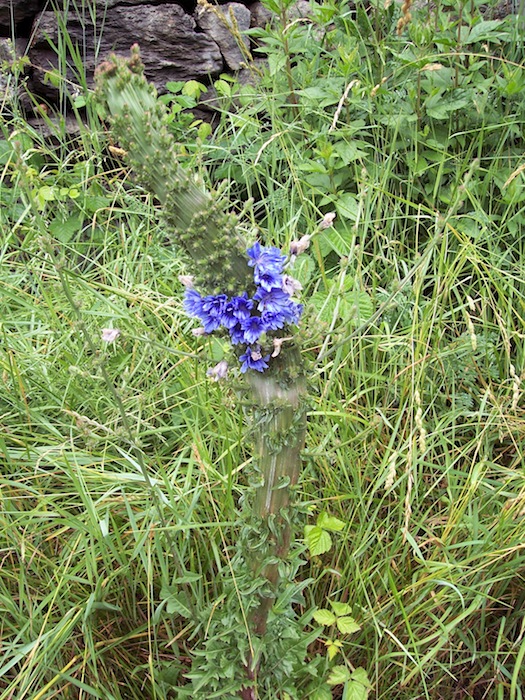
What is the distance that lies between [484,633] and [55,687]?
1179 mm

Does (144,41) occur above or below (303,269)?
above

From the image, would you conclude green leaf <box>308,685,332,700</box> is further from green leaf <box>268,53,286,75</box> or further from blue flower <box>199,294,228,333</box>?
green leaf <box>268,53,286,75</box>

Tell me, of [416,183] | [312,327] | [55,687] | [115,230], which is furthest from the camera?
[115,230]

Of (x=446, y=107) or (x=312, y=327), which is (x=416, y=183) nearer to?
(x=446, y=107)

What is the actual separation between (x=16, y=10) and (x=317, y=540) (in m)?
2.87

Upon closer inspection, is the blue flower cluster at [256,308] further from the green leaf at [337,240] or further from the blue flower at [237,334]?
the green leaf at [337,240]

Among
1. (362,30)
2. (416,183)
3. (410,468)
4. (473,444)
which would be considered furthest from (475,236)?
(362,30)

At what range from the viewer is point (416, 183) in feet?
8.81

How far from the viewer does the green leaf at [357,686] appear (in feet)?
5.36

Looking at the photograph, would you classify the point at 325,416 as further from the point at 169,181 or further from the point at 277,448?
the point at 169,181

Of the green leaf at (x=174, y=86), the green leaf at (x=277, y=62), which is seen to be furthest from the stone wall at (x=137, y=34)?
the green leaf at (x=277, y=62)

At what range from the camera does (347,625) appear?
1672 mm

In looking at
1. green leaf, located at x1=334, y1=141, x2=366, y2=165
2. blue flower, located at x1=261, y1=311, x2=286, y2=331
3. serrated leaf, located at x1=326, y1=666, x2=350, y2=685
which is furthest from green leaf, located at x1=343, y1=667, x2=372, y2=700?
green leaf, located at x1=334, y1=141, x2=366, y2=165

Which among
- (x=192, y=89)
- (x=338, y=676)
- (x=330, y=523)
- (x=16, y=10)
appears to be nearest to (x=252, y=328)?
(x=330, y=523)
